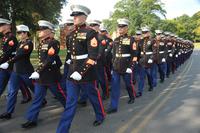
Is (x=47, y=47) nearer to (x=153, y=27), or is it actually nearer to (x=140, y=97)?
(x=140, y=97)

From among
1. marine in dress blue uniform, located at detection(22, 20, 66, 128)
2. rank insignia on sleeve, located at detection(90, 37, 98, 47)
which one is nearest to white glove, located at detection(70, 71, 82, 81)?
rank insignia on sleeve, located at detection(90, 37, 98, 47)

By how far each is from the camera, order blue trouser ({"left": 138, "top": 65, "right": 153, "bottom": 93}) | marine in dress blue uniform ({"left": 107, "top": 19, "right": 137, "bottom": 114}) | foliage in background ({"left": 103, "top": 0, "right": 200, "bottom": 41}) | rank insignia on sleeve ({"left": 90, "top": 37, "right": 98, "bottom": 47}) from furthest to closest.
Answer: foliage in background ({"left": 103, "top": 0, "right": 200, "bottom": 41})
blue trouser ({"left": 138, "top": 65, "right": 153, "bottom": 93})
marine in dress blue uniform ({"left": 107, "top": 19, "right": 137, "bottom": 114})
rank insignia on sleeve ({"left": 90, "top": 37, "right": 98, "bottom": 47})

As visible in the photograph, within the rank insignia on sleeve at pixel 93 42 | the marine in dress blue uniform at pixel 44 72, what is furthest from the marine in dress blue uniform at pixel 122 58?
the rank insignia on sleeve at pixel 93 42

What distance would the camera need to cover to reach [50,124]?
6.84 metres

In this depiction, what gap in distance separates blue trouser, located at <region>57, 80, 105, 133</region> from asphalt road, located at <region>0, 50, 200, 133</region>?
385 mm

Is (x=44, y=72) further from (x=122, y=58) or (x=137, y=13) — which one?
(x=137, y=13)

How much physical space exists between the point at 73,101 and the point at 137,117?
1.86 metres

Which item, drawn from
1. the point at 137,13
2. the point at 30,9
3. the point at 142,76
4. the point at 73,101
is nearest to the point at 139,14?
the point at 137,13

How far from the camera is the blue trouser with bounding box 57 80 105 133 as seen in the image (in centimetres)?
583

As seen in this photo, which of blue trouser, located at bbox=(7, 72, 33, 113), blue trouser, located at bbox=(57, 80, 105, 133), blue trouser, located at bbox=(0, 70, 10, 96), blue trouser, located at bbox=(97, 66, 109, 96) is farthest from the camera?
blue trouser, located at bbox=(97, 66, 109, 96)

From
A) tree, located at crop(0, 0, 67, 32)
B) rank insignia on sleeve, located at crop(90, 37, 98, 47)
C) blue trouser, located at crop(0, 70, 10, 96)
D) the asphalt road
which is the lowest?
the asphalt road

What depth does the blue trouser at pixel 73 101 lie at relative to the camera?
5.83 meters

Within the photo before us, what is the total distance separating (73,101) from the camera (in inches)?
235

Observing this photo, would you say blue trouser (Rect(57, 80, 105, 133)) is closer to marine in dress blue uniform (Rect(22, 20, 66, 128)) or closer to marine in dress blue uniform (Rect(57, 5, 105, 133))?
marine in dress blue uniform (Rect(57, 5, 105, 133))
